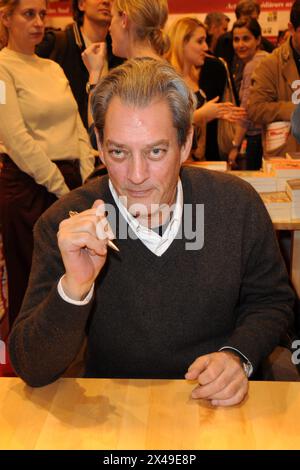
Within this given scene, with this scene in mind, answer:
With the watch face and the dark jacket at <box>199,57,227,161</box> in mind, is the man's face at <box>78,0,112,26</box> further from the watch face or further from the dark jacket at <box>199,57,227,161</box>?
the watch face

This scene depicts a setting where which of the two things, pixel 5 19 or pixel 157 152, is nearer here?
pixel 157 152

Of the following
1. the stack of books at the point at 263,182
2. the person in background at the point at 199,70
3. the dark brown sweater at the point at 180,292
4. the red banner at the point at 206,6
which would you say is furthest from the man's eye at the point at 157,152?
the red banner at the point at 206,6

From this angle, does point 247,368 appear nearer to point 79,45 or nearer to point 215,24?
point 79,45

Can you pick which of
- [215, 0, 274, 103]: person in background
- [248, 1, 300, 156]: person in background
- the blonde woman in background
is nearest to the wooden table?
the blonde woman in background

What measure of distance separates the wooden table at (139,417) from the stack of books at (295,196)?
4.91 feet

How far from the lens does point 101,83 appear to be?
5.37 feet

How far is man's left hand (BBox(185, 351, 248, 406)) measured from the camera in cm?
140

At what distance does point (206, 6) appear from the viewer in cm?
677

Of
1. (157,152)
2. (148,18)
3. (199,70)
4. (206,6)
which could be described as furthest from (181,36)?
(206,6)

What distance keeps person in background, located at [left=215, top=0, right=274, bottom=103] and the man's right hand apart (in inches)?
155

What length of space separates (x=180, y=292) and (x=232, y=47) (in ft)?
14.2

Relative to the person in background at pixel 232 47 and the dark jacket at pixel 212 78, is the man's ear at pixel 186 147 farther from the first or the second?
the person in background at pixel 232 47

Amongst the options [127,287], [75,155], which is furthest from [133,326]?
[75,155]

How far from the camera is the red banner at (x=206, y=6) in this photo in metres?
6.66
